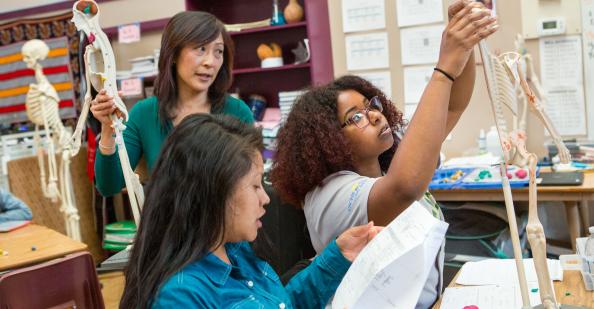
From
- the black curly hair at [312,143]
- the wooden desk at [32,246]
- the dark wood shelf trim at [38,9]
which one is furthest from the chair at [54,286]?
the dark wood shelf trim at [38,9]

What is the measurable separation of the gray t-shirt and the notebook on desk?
136 cm

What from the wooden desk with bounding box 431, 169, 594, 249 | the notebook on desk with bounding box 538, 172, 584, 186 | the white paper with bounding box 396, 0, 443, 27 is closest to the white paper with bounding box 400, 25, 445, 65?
the white paper with bounding box 396, 0, 443, 27

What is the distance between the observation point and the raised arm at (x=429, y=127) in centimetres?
107

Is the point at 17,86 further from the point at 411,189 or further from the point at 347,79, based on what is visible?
the point at 411,189

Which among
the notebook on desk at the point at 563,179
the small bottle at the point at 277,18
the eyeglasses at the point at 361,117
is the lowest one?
the notebook on desk at the point at 563,179

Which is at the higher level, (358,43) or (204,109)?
(358,43)

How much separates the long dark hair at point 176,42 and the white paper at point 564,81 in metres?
1.98

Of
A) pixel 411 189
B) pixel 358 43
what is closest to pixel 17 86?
pixel 358 43

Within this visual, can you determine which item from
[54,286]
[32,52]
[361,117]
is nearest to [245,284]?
[361,117]

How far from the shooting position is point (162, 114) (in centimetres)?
209

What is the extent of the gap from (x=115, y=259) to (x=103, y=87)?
44cm

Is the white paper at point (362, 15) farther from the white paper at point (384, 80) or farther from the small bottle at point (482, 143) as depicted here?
the small bottle at point (482, 143)

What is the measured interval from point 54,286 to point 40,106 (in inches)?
99.0

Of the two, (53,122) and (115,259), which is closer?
(115,259)
